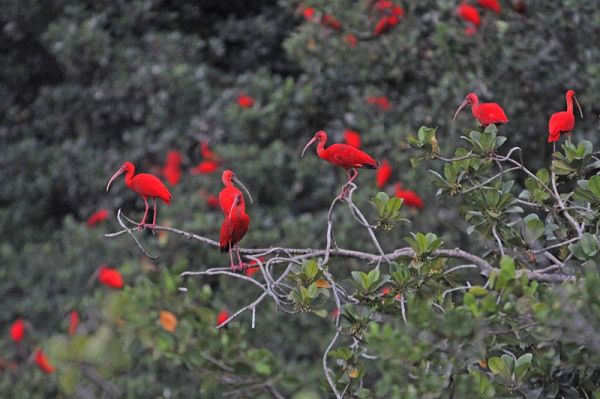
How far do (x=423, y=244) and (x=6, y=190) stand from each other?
21.3ft

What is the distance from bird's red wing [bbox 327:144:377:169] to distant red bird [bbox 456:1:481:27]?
251 centimetres

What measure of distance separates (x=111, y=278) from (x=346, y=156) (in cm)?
348

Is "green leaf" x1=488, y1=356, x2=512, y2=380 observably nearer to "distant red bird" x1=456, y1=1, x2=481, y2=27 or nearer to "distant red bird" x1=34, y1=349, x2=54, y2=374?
"distant red bird" x1=456, y1=1, x2=481, y2=27

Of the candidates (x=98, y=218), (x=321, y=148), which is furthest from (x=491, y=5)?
(x=98, y=218)

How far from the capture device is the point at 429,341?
7.55 feet

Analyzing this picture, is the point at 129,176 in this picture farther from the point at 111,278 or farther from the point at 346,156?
the point at 111,278

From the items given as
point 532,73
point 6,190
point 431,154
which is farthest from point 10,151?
point 431,154

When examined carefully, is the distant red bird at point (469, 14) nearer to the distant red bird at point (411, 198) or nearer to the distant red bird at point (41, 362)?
the distant red bird at point (411, 198)

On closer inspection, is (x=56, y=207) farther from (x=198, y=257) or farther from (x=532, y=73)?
(x=532, y=73)

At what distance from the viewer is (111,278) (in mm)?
6520

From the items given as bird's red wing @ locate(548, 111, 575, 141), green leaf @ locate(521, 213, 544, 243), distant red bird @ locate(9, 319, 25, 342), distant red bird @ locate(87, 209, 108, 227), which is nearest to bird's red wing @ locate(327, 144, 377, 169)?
bird's red wing @ locate(548, 111, 575, 141)

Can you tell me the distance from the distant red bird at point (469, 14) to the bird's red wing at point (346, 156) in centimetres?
251

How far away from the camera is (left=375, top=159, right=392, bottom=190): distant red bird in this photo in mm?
5953

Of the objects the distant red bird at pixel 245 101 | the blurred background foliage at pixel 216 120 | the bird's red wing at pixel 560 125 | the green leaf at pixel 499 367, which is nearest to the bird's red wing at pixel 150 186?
the blurred background foliage at pixel 216 120
